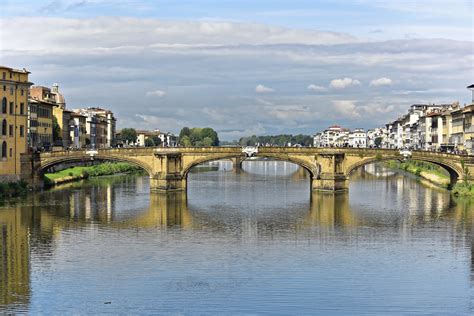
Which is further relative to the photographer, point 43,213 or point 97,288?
point 43,213

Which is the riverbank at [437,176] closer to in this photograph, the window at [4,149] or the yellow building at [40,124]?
the window at [4,149]

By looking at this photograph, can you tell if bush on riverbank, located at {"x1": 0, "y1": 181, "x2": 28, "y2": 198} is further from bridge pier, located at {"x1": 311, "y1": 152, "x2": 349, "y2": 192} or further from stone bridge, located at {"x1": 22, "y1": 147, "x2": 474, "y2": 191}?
bridge pier, located at {"x1": 311, "y1": 152, "x2": 349, "y2": 192}

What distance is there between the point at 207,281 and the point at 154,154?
55096mm

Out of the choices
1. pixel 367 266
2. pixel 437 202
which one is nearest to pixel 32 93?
pixel 437 202

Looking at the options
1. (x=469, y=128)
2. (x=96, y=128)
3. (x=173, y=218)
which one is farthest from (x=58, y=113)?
(x=173, y=218)

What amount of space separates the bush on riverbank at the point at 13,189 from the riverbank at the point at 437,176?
1834 inches

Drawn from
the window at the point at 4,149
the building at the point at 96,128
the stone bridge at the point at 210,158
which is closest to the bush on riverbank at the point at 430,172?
the stone bridge at the point at 210,158

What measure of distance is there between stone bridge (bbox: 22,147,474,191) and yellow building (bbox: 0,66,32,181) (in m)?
2.84

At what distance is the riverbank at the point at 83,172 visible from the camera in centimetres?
11138

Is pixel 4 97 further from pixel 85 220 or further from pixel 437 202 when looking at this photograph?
pixel 437 202

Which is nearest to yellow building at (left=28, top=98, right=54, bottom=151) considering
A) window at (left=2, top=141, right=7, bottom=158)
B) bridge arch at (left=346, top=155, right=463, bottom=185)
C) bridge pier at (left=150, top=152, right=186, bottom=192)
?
bridge pier at (left=150, top=152, right=186, bottom=192)

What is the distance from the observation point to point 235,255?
5509 cm

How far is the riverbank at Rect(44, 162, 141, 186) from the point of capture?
365ft

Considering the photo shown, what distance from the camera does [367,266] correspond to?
5141 cm
